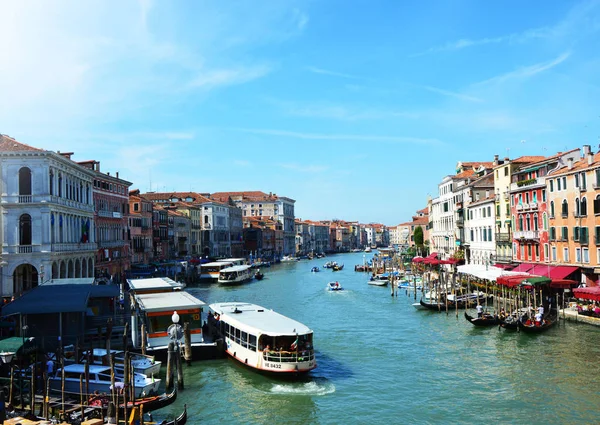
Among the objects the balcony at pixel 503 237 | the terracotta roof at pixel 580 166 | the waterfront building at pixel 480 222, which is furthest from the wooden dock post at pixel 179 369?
the waterfront building at pixel 480 222

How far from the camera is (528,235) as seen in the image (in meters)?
30.0

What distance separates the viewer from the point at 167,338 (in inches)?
702

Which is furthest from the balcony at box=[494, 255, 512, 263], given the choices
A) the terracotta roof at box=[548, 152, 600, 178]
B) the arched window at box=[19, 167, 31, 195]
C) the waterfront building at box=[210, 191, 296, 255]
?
the waterfront building at box=[210, 191, 296, 255]

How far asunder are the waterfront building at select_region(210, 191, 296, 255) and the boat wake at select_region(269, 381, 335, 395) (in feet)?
290

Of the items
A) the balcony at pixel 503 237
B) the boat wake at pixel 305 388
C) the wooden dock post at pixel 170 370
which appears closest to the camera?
the wooden dock post at pixel 170 370

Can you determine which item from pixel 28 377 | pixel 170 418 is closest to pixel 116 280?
pixel 28 377

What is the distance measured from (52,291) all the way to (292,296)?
21.0 meters

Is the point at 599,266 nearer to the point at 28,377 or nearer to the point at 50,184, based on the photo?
the point at 28,377

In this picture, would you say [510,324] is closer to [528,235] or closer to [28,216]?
[528,235]

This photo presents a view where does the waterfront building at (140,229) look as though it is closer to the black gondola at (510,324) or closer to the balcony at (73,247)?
the balcony at (73,247)

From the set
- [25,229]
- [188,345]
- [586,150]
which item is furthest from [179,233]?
[188,345]

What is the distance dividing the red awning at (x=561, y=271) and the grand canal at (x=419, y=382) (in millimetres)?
3892

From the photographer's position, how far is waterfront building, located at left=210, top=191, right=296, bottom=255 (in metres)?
106

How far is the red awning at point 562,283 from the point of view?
24672mm
